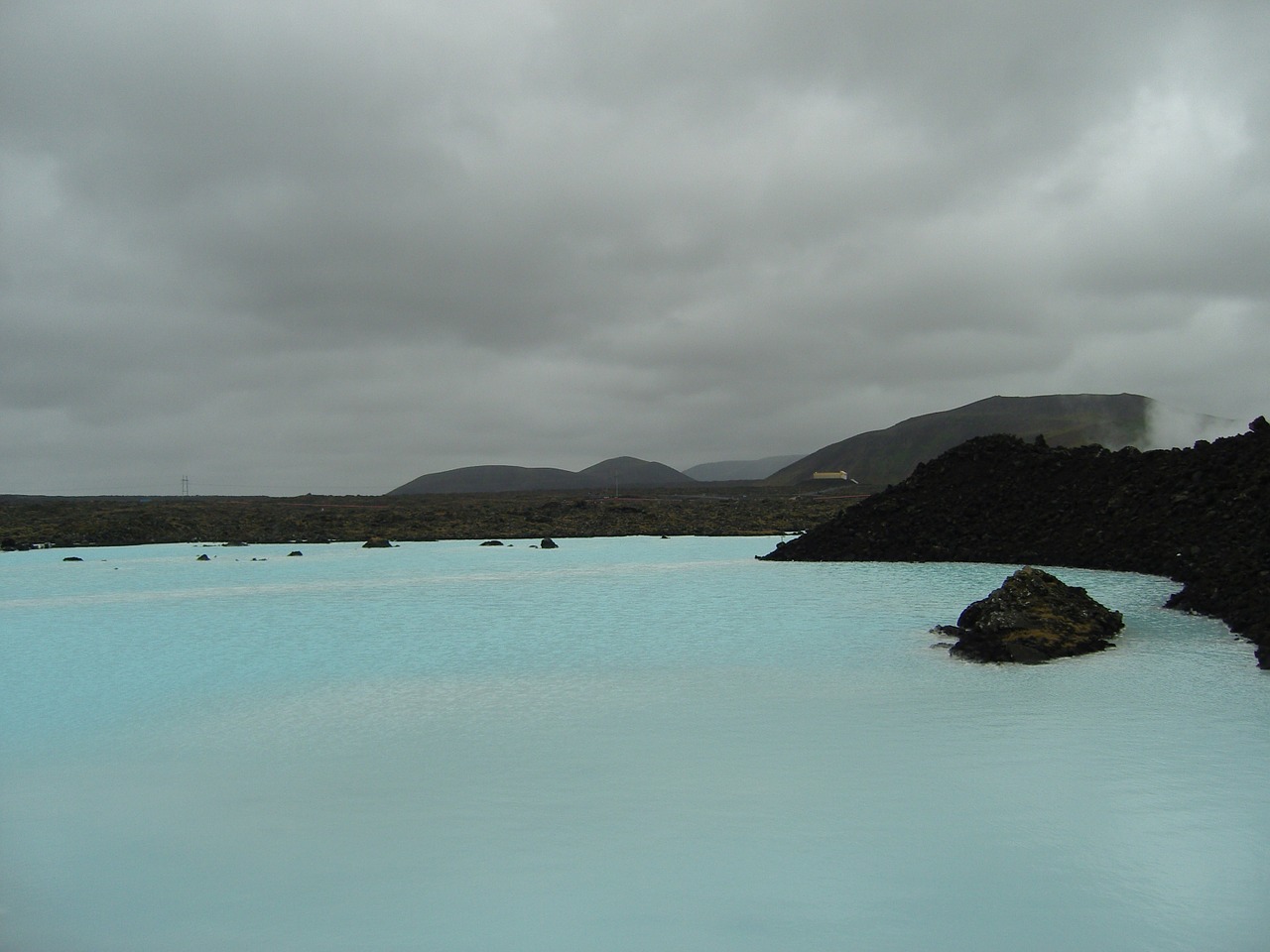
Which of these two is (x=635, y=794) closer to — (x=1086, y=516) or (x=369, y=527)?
(x=1086, y=516)

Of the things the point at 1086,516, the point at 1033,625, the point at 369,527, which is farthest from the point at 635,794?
the point at 369,527

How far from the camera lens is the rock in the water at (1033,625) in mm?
9461

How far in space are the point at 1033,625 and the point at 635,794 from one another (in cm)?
636

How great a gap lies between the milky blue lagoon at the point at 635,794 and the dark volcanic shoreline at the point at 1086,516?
16.9 feet

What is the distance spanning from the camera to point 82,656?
36.9 ft

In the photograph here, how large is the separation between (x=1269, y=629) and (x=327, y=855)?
9906 millimetres

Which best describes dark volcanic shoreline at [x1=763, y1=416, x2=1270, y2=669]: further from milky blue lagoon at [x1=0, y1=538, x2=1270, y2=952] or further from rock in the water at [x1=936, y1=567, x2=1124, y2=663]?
milky blue lagoon at [x1=0, y1=538, x2=1270, y2=952]

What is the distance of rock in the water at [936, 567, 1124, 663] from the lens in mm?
9461

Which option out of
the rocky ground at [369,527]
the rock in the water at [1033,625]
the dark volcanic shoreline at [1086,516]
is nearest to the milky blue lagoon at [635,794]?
the rock in the water at [1033,625]

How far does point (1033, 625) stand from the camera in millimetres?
9836

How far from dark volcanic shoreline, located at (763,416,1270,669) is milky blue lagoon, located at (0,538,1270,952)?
5143 mm

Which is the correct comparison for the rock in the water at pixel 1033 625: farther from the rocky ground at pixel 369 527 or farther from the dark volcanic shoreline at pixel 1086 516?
the rocky ground at pixel 369 527

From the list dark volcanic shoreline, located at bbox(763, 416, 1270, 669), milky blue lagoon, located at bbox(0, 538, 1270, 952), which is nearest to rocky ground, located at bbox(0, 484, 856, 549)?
dark volcanic shoreline, located at bbox(763, 416, 1270, 669)

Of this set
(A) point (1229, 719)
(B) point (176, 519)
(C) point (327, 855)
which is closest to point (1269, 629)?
(A) point (1229, 719)
